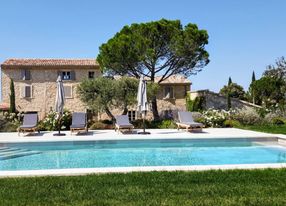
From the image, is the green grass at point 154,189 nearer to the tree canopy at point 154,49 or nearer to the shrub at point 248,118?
the shrub at point 248,118

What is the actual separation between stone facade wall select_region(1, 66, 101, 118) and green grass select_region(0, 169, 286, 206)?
27146mm

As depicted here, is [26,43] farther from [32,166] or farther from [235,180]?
[235,180]

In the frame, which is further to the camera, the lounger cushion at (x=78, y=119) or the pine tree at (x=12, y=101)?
the pine tree at (x=12, y=101)

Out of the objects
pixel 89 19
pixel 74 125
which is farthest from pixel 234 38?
pixel 74 125

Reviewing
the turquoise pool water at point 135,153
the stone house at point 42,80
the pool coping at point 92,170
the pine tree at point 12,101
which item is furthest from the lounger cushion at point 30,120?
the stone house at point 42,80

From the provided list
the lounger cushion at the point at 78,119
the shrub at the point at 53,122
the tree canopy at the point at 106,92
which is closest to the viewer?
the lounger cushion at the point at 78,119

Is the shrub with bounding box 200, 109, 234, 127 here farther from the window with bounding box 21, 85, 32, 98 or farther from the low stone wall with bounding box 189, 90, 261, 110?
the window with bounding box 21, 85, 32, 98

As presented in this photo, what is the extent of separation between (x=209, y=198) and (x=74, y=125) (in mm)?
12214

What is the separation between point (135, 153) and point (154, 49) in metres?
14.9

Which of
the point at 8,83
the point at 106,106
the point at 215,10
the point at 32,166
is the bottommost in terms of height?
the point at 32,166

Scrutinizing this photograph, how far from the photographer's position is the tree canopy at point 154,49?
2500 cm

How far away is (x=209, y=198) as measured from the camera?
5055 mm

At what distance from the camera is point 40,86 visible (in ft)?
108

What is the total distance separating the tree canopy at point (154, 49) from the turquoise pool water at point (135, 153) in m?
12.4
